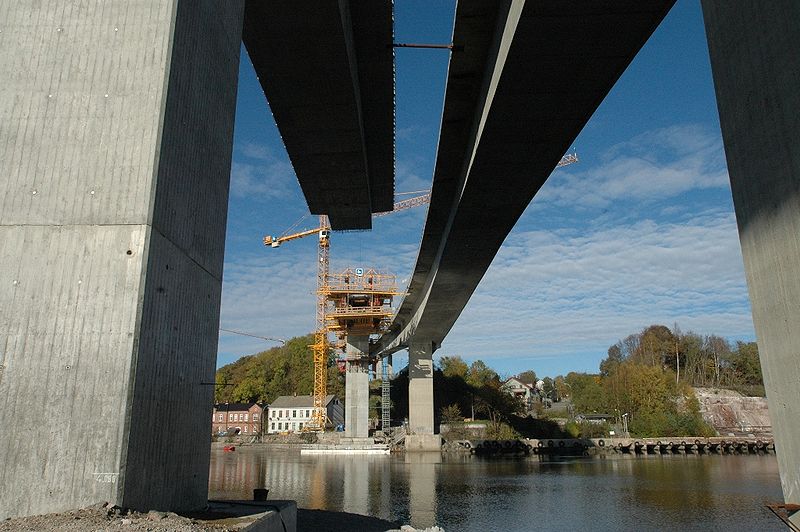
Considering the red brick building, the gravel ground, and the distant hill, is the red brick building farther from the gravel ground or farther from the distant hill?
the gravel ground

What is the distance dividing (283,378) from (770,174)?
105141 millimetres

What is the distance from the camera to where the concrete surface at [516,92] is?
9.64 metres

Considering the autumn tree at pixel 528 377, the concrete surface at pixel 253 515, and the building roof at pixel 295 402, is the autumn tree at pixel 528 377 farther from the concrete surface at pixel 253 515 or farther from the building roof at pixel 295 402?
the concrete surface at pixel 253 515

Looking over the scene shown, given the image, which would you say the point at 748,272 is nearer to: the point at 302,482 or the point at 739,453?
the point at 302,482

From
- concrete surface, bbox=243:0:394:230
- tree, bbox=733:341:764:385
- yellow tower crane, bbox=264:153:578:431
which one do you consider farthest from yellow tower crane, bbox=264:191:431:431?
tree, bbox=733:341:764:385

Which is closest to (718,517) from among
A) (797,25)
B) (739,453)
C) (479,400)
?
(797,25)

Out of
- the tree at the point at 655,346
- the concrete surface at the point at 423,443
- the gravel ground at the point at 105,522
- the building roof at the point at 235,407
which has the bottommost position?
the concrete surface at the point at 423,443

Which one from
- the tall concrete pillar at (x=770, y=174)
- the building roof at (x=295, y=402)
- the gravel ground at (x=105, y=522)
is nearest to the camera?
the gravel ground at (x=105, y=522)

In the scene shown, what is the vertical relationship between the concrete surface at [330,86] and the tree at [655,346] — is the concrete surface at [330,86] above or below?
below

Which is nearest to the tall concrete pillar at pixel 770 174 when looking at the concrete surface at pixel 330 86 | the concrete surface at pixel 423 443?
the concrete surface at pixel 330 86

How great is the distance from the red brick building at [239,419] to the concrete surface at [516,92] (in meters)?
82.9

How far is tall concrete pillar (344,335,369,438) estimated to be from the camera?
59.9 m

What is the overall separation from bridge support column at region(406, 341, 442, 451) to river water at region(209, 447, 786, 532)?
17061mm

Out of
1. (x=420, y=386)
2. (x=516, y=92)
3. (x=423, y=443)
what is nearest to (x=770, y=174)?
(x=516, y=92)
